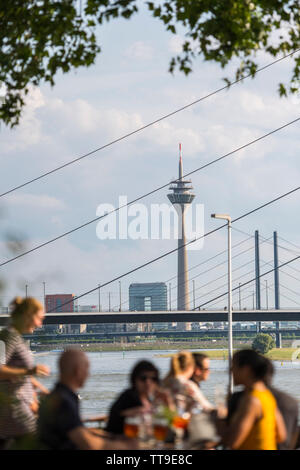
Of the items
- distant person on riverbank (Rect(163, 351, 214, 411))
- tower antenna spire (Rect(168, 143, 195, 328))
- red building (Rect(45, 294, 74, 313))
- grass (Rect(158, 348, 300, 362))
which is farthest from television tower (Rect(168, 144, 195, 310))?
distant person on riverbank (Rect(163, 351, 214, 411))

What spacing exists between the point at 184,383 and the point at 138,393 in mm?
584

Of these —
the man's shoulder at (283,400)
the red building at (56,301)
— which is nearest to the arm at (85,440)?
the man's shoulder at (283,400)

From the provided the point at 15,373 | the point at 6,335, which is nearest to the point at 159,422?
the point at 15,373

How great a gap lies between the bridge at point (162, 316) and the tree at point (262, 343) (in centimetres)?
2388

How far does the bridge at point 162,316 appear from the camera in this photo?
3578 cm

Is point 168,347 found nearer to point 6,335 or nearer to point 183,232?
point 183,232

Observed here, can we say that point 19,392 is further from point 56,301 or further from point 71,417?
point 56,301

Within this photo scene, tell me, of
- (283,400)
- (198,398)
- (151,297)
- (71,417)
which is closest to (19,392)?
(71,417)

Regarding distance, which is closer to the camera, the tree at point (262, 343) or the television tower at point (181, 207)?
the tree at point (262, 343)

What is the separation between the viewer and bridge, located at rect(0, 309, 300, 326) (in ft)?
117

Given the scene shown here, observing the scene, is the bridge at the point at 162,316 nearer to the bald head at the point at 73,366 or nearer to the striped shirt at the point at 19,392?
the striped shirt at the point at 19,392

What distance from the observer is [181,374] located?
4.38m

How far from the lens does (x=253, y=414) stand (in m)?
3.37
